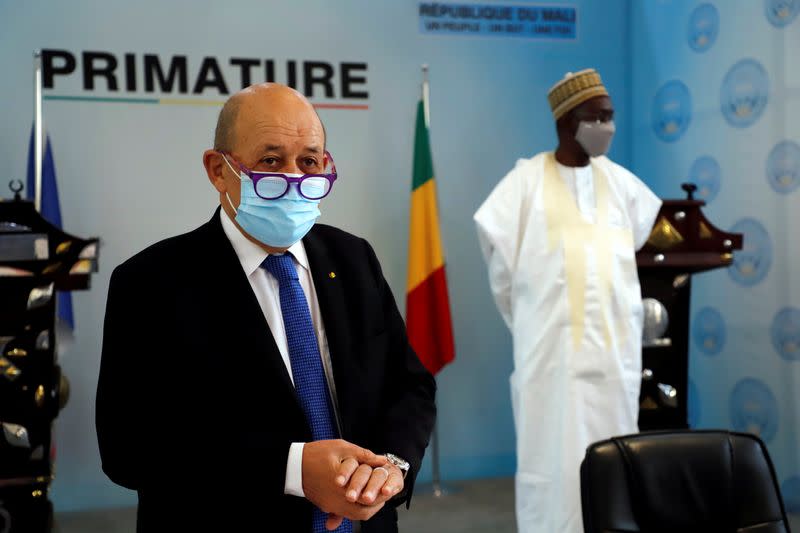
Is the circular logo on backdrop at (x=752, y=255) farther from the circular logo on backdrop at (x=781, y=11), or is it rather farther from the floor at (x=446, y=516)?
the floor at (x=446, y=516)

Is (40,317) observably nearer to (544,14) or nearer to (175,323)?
(175,323)

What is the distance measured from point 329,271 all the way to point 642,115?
4.34 metres

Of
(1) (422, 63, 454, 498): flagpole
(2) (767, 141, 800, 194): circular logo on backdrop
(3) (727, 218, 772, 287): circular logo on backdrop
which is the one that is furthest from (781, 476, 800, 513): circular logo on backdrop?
(1) (422, 63, 454, 498): flagpole

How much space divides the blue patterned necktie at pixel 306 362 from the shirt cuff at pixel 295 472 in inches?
3.0

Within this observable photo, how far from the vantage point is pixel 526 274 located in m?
3.58

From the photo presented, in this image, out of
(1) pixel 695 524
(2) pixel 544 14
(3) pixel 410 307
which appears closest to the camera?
(1) pixel 695 524

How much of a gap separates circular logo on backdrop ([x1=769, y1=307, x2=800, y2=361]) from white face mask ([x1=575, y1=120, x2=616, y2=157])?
155cm

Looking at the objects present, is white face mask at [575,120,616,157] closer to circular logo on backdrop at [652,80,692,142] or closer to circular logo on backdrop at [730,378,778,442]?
circular logo on backdrop at [652,80,692,142]

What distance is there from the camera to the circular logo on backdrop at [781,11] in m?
4.22

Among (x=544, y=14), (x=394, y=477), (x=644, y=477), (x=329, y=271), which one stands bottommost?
(x=644, y=477)

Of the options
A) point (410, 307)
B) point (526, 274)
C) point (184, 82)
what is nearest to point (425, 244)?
point (410, 307)

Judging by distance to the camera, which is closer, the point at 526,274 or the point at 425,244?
the point at 526,274

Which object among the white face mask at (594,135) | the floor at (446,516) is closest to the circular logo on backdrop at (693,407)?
the floor at (446,516)

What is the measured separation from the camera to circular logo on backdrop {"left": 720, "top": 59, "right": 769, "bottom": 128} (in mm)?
4422
